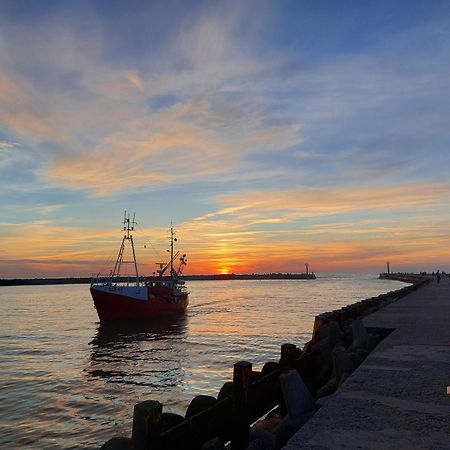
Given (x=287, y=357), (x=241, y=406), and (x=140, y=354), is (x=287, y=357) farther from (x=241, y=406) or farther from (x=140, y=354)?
(x=140, y=354)

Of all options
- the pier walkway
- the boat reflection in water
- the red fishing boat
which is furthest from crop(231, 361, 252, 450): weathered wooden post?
the red fishing boat

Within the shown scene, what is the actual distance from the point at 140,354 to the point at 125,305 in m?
18.8

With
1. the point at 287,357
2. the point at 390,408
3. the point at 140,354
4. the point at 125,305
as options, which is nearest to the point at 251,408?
the point at 287,357

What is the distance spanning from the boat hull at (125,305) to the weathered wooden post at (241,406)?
1431 inches

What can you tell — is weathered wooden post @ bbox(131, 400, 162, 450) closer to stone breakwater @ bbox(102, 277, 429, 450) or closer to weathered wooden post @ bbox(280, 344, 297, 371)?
stone breakwater @ bbox(102, 277, 429, 450)

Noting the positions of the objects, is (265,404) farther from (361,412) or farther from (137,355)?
(137,355)

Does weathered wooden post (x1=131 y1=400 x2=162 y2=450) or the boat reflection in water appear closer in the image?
weathered wooden post (x1=131 y1=400 x2=162 y2=450)

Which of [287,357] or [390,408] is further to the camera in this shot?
[287,357]

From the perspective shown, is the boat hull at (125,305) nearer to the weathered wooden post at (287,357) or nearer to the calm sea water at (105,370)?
the calm sea water at (105,370)

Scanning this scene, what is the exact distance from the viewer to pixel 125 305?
135 ft

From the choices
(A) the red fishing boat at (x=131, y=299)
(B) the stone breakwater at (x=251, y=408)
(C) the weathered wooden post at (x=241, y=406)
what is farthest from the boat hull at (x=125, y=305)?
(C) the weathered wooden post at (x=241, y=406)

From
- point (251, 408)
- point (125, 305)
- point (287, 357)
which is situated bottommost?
point (125, 305)

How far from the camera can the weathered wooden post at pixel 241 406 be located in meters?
5.82

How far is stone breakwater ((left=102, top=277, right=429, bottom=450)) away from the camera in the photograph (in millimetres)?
4270
